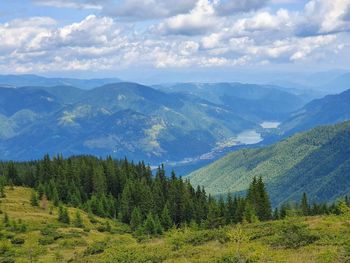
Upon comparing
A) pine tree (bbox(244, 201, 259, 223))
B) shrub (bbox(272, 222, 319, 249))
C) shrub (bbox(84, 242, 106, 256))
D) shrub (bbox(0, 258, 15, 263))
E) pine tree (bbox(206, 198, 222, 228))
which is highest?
shrub (bbox(272, 222, 319, 249))

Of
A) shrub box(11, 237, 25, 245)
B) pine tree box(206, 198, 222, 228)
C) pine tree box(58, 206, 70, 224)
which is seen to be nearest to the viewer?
shrub box(11, 237, 25, 245)

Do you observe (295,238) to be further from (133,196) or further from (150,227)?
(133,196)

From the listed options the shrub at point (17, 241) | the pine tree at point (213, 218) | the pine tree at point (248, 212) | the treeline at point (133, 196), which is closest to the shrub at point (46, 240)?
the shrub at point (17, 241)

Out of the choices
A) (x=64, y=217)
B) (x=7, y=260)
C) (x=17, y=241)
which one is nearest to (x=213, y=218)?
(x=64, y=217)

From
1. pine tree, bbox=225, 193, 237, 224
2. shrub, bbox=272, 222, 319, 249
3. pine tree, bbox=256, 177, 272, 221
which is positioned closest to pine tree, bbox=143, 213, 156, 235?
Answer: pine tree, bbox=225, 193, 237, 224

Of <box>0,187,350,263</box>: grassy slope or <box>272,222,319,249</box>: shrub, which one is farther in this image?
<box>272,222,319,249</box>: shrub

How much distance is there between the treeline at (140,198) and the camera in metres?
120

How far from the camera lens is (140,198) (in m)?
147

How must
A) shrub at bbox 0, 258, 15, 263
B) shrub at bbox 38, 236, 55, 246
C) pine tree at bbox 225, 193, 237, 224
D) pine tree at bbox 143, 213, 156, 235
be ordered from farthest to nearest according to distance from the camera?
pine tree at bbox 225, 193, 237, 224 < pine tree at bbox 143, 213, 156, 235 < shrub at bbox 38, 236, 55, 246 < shrub at bbox 0, 258, 15, 263

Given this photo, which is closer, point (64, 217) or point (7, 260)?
point (7, 260)

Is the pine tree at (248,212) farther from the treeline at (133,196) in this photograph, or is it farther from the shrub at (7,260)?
the shrub at (7,260)

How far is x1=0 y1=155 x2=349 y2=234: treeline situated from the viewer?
120188 millimetres

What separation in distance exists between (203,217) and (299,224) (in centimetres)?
8159

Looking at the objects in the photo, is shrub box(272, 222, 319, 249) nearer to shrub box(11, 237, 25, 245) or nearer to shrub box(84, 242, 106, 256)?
shrub box(84, 242, 106, 256)
